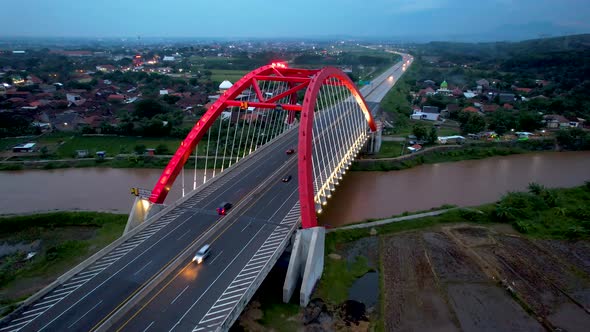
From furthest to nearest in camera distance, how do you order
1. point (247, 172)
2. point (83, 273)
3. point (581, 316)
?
point (247, 172)
point (581, 316)
point (83, 273)

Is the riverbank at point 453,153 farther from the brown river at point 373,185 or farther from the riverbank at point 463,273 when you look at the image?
the riverbank at point 463,273

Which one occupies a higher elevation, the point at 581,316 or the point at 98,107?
the point at 98,107

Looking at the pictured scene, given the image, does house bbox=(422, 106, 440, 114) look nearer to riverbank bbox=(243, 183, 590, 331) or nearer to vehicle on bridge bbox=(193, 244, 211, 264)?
riverbank bbox=(243, 183, 590, 331)

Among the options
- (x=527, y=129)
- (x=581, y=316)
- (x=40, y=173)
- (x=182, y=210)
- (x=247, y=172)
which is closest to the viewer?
(x=581, y=316)

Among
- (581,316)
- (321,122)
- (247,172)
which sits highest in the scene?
(321,122)

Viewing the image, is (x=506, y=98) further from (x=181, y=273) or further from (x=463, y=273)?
(x=181, y=273)

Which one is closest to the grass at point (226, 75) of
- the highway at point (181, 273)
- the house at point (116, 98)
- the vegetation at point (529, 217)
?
the house at point (116, 98)

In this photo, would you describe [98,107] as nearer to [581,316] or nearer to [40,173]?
[40,173]

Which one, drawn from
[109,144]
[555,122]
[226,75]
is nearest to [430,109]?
[555,122]

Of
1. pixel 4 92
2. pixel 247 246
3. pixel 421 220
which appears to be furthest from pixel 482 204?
pixel 4 92
